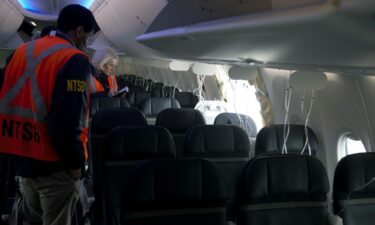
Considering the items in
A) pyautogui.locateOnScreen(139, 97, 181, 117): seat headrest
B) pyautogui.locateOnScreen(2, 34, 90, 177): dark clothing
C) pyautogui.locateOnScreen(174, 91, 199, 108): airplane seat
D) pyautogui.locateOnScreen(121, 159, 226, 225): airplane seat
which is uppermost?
pyautogui.locateOnScreen(174, 91, 199, 108): airplane seat

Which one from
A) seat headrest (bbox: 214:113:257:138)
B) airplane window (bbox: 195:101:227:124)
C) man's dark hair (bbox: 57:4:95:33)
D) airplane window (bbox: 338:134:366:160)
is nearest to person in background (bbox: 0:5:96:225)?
man's dark hair (bbox: 57:4:95:33)

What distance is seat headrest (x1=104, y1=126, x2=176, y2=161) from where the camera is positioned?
13.1ft

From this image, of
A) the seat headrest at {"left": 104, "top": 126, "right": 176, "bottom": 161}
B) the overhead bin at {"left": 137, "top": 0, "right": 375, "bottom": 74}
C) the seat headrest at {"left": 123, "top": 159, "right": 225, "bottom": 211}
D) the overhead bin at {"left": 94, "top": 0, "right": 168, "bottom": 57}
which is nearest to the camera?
the overhead bin at {"left": 137, "top": 0, "right": 375, "bottom": 74}

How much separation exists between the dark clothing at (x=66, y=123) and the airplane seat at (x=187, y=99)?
27.7ft

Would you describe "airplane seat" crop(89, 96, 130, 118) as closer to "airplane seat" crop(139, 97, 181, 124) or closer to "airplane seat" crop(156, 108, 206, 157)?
"airplane seat" crop(139, 97, 181, 124)

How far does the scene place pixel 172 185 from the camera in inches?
109

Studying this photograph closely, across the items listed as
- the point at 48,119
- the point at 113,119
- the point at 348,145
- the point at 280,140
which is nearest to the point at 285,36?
the point at 48,119

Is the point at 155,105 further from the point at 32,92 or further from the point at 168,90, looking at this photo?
the point at 32,92

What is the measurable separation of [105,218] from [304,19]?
3.38 metres

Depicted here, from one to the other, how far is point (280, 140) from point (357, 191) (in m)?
1.68

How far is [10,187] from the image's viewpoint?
176 inches

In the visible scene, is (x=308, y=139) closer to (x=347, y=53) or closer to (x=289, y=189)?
(x=289, y=189)

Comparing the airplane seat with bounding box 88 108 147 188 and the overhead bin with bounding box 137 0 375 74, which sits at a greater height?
the airplane seat with bounding box 88 108 147 188

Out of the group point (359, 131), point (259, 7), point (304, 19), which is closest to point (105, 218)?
point (359, 131)
